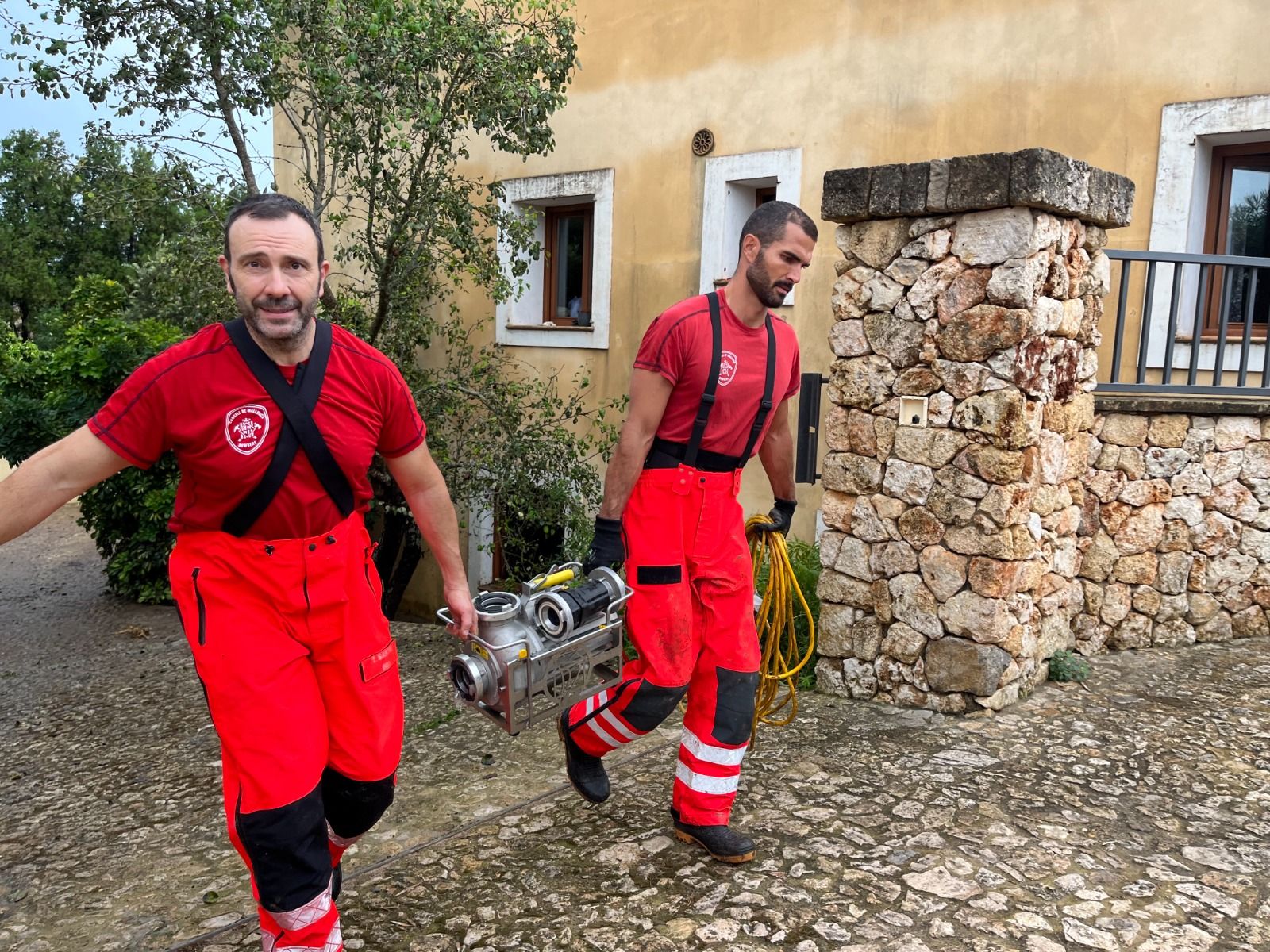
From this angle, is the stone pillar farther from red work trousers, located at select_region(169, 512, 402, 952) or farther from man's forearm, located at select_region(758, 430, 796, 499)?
red work trousers, located at select_region(169, 512, 402, 952)

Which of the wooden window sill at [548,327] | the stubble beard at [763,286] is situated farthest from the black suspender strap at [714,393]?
the wooden window sill at [548,327]

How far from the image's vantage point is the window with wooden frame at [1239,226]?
21.4 ft

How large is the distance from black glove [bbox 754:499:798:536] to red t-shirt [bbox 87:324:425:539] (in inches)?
69.6

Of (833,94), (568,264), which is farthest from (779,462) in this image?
(568,264)

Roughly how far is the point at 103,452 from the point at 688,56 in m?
7.53

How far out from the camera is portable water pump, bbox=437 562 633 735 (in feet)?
9.30

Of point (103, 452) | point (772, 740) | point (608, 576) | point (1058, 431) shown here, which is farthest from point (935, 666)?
point (103, 452)

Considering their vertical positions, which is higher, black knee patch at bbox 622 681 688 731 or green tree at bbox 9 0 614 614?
green tree at bbox 9 0 614 614

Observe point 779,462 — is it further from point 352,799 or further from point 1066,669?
point 1066,669

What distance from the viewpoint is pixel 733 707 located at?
332 cm

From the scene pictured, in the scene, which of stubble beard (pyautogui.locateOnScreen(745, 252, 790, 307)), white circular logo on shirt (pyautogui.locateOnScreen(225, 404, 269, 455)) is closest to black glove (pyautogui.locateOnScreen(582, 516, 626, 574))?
stubble beard (pyautogui.locateOnScreen(745, 252, 790, 307))

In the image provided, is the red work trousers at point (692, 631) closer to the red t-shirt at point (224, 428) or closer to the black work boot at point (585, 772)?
the black work boot at point (585, 772)

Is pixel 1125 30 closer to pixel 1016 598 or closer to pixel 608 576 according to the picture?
pixel 1016 598

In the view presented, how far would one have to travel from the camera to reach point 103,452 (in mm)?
2305
